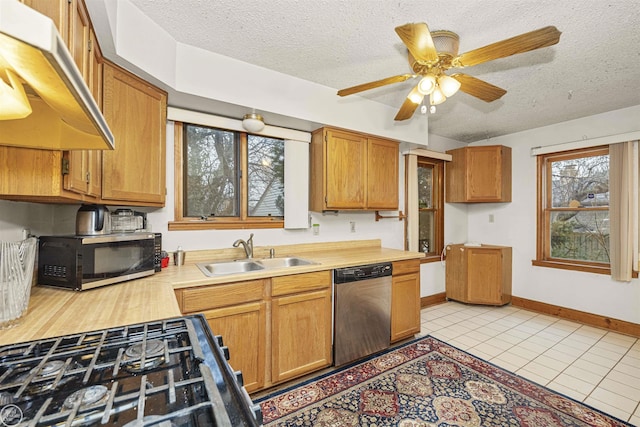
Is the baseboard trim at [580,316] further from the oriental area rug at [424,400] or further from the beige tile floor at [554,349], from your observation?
the oriental area rug at [424,400]

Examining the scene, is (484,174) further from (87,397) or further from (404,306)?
(87,397)

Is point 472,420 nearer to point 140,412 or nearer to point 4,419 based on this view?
point 140,412

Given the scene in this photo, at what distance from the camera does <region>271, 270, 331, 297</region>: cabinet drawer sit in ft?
6.58

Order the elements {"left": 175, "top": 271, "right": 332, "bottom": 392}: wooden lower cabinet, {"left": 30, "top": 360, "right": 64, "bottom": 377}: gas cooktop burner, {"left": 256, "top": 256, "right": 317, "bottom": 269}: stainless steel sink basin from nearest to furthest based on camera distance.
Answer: {"left": 30, "top": 360, "right": 64, "bottom": 377}: gas cooktop burner
{"left": 175, "top": 271, "right": 332, "bottom": 392}: wooden lower cabinet
{"left": 256, "top": 256, "right": 317, "bottom": 269}: stainless steel sink basin

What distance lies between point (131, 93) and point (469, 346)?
3481mm

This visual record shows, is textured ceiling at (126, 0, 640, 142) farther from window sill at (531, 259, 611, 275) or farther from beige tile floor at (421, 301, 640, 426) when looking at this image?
beige tile floor at (421, 301, 640, 426)

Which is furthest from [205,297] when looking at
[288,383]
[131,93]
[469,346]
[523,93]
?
[523,93]

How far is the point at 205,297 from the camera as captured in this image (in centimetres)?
172

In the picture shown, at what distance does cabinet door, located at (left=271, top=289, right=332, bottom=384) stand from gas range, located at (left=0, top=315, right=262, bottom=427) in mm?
1163

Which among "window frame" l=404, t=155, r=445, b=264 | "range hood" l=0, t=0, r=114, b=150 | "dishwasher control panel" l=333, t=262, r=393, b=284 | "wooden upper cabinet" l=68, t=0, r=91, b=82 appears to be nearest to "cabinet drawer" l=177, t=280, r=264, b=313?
"dishwasher control panel" l=333, t=262, r=393, b=284

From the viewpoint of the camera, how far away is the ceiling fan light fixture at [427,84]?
1728mm

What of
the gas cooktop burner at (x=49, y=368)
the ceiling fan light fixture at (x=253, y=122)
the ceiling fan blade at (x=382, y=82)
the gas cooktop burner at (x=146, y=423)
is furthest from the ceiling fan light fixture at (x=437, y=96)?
the gas cooktop burner at (x=49, y=368)

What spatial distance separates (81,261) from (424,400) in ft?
7.51

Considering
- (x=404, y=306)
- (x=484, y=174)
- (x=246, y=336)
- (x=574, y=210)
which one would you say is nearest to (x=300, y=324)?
(x=246, y=336)
